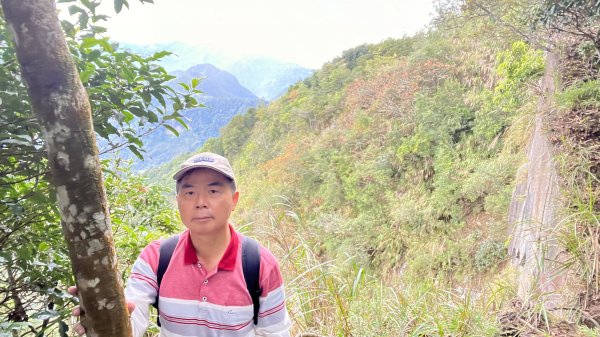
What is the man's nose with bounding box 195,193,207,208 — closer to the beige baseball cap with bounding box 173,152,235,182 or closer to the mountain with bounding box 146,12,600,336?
the beige baseball cap with bounding box 173,152,235,182

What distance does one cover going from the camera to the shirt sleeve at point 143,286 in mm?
1307

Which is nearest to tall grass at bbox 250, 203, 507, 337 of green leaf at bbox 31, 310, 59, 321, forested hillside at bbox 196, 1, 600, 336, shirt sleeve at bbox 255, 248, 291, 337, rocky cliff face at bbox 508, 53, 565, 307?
forested hillside at bbox 196, 1, 600, 336

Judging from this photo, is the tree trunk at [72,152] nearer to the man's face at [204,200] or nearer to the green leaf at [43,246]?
the man's face at [204,200]

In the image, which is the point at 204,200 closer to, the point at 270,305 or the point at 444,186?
the point at 270,305

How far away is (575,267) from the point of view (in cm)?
282

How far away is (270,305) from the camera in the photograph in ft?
4.63

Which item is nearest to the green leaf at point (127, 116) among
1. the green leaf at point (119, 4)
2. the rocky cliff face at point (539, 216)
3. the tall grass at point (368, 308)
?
the green leaf at point (119, 4)

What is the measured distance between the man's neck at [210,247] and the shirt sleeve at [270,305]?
0.15 m

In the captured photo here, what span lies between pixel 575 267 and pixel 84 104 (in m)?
3.14

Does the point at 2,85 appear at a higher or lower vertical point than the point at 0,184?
higher

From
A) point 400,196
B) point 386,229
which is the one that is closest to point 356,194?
point 400,196

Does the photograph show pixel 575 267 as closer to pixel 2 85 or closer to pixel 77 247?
pixel 77 247

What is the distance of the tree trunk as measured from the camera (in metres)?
0.85

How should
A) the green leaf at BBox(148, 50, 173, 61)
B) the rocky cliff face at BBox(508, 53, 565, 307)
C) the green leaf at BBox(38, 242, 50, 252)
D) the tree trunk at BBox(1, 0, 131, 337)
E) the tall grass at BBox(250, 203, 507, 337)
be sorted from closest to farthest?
the tree trunk at BBox(1, 0, 131, 337)
the green leaf at BBox(148, 50, 173, 61)
the green leaf at BBox(38, 242, 50, 252)
the tall grass at BBox(250, 203, 507, 337)
the rocky cliff face at BBox(508, 53, 565, 307)
